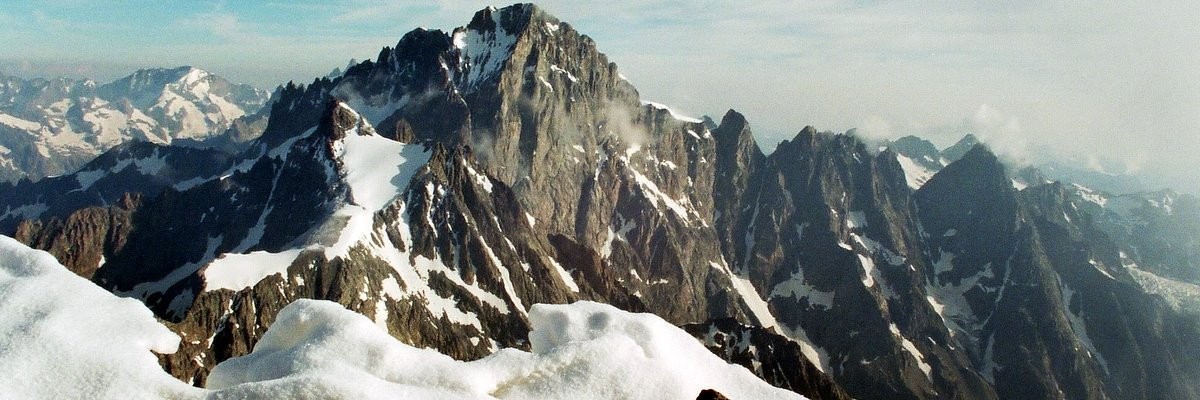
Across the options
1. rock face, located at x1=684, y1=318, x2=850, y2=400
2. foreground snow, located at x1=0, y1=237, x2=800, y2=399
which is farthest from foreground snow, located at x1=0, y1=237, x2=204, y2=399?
rock face, located at x1=684, y1=318, x2=850, y2=400

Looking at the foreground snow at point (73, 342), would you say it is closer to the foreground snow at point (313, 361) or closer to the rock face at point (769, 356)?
the foreground snow at point (313, 361)

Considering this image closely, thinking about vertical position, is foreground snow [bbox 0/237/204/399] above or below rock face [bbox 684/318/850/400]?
above

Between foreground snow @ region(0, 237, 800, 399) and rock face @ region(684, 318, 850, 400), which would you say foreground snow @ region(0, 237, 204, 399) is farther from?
rock face @ region(684, 318, 850, 400)

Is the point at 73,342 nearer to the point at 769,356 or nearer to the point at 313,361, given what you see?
the point at 313,361

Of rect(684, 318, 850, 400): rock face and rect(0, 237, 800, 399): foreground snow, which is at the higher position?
rect(0, 237, 800, 399): foreground snow

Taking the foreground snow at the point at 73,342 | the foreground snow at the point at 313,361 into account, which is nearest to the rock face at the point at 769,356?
the foreground snow at the point at 313,361

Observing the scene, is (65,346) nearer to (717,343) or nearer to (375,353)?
(375,353)

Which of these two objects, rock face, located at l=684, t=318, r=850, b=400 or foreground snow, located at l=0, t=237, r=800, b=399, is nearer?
foreground snow, located at l=0, t=237, r=800, b=399

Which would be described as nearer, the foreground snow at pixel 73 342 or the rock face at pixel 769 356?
the foreground snow at pixel 73 342

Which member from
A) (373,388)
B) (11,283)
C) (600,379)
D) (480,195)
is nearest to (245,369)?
(373,388)
